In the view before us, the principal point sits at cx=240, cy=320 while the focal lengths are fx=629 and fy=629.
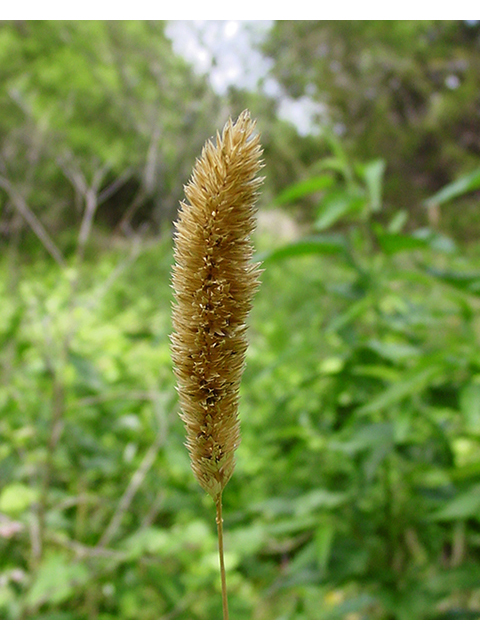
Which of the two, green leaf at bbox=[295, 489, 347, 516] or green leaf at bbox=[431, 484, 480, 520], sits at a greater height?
green leaf at bbox=[295, 489, 347, 516]

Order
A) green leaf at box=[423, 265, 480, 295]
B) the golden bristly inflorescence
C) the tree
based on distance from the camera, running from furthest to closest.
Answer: the tree
green leaf at box=[423, 265, 480, 295]
the golden bristly inflorescence

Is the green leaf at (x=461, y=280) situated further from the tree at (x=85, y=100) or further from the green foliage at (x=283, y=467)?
the tree at (x=85, y=100)

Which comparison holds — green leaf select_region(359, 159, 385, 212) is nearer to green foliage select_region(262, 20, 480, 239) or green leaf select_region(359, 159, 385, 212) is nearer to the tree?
the tree

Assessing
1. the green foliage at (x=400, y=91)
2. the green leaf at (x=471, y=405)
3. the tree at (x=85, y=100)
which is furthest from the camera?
the green foliage at (x=400, y=91)

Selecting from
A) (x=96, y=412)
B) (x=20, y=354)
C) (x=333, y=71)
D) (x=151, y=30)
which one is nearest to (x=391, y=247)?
(x=96, y=412)

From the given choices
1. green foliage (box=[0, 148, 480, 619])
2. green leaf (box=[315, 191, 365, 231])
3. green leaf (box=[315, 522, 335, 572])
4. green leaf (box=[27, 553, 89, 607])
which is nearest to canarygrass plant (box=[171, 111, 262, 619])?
green foliage (box=[0, 148, 480, 619])

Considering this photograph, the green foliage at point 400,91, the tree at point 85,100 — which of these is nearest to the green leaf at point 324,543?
the tree at point 85,100

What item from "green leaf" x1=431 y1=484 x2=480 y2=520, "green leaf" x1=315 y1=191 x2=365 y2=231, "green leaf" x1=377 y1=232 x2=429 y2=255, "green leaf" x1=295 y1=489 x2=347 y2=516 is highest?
"green leaf" x1=315 y1=191 x2=365 y2=231
